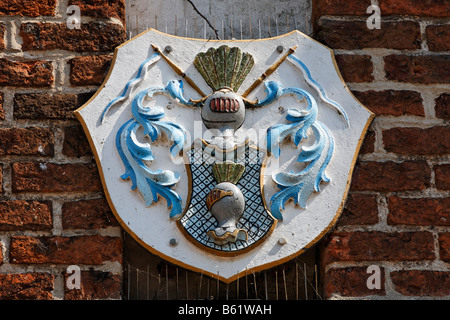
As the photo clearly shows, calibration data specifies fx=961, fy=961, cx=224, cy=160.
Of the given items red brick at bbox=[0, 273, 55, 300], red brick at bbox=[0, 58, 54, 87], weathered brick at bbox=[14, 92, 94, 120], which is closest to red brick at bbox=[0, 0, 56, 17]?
red brick at bbox=[0, 58, 54, 87]

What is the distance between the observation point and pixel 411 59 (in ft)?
10.3

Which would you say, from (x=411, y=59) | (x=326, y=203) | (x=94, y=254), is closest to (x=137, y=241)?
(x=94, y=254)

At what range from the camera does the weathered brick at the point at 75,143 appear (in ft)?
9.86

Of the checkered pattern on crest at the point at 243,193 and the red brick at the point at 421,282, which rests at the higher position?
the checkered pattern on crest at the point at 243,193

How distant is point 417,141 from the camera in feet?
10.0

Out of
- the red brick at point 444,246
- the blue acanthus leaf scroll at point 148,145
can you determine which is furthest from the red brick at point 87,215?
the red brick at point 444,246

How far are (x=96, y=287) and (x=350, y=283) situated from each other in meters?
0.76

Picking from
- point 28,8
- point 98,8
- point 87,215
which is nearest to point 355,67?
point 98,8

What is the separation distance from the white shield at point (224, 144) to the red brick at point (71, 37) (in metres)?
0.07

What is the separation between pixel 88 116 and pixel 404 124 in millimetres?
1007

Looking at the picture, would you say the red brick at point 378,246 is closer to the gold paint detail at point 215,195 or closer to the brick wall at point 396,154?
the brick wall at point 396,154
